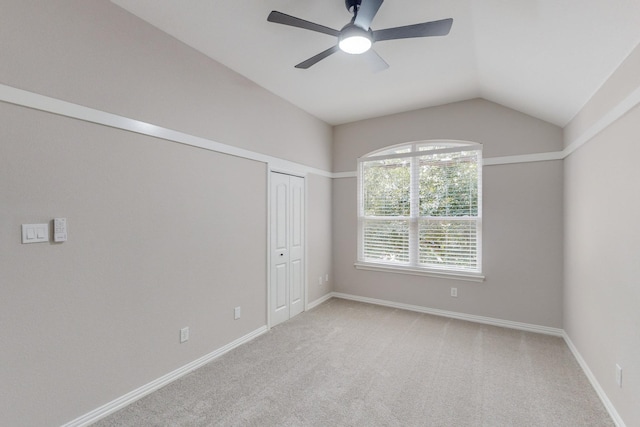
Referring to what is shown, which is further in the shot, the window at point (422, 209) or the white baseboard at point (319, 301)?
the white baseboard at point (319, 301)

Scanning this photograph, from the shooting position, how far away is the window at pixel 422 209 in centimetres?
397

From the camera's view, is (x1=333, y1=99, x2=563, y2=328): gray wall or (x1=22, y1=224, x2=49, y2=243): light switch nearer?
(x1=22, y1=224, x2=49, y2=243): light switch

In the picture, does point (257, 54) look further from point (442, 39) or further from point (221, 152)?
point (442, 39)

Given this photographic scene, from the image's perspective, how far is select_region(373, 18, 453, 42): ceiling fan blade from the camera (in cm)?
180

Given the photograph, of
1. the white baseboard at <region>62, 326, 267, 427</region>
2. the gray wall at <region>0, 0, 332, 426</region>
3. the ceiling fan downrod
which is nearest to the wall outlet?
the gray wall at <region>0, 0, 332, 426</region>

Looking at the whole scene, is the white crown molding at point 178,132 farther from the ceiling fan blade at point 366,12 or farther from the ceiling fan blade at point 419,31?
the ceiling fan blade at point 366,12

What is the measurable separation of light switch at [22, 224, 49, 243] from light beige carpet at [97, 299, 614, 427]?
53.0 inches

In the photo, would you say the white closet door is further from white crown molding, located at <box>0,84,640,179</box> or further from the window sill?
the window sill

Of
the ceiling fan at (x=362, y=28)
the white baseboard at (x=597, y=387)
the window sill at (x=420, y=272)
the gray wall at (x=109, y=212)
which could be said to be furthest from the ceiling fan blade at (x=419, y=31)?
the window sill at (x=420, y=272)

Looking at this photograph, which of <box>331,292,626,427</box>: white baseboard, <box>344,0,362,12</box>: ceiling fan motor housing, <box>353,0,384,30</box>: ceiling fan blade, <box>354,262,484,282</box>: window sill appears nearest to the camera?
<box>353,0,384,30</box>: ceiling fan blade

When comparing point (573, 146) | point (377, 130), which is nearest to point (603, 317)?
point (573, 146)

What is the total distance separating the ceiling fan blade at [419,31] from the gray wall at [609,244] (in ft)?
3.93

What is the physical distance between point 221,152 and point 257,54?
103cm

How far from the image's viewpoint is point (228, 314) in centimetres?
309
